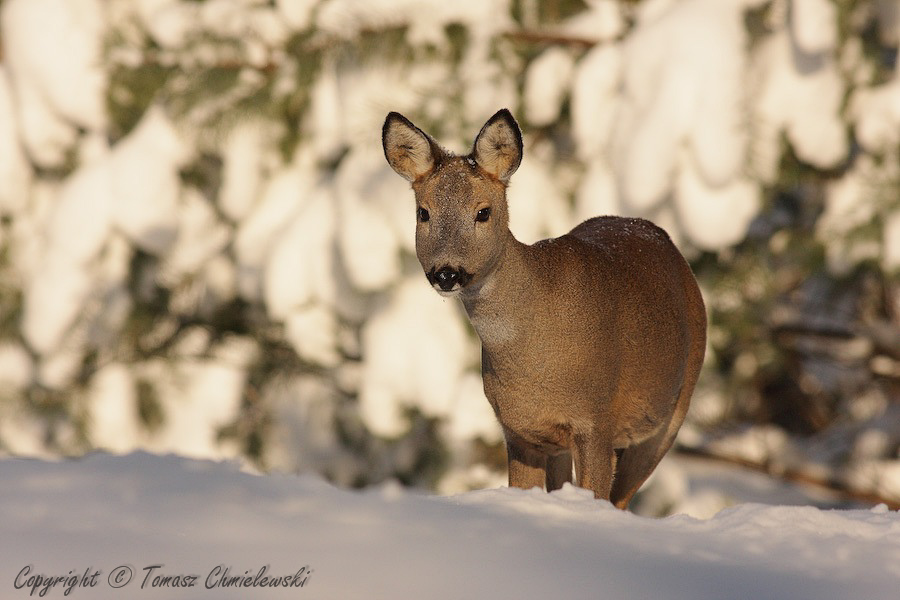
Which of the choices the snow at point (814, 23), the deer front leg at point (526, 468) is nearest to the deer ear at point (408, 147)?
the deer front leg at point (526, 468)

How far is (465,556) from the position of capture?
2.51 meters

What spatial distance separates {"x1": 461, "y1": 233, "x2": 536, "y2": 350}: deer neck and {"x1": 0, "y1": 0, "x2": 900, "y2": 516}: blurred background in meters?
2.45

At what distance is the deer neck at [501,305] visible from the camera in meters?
3.52

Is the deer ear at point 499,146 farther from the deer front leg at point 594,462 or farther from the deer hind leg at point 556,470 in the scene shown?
the deer hind leg at point 556,470

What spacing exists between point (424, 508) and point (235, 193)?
16.0 ft

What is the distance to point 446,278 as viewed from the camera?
3.33 m

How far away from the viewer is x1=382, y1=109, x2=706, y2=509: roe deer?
3494mm

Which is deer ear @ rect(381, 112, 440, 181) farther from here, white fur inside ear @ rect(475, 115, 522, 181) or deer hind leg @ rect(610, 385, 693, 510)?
deer hind leg @ rect(610, 385, 693, 510)

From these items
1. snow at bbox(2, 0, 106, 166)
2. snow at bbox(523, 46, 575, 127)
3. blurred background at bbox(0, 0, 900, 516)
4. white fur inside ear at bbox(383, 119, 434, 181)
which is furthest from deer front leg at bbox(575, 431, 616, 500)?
snow at bbox(2, 0, 106, 166)

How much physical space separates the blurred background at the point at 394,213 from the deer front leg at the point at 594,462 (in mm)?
2562

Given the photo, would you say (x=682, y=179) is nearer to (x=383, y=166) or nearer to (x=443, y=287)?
(x=383, y=166)

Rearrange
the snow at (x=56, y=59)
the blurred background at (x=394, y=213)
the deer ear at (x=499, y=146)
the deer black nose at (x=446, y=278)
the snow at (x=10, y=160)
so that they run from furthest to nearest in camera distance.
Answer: the snow at (x=10, y=160)
the snow at (x=56, y=59)
the blurred background at (x=394, y=213)
the deer ear at (x=499, y=146)
the deer black nose at (x=446, y=278)

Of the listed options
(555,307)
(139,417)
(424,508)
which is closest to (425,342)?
(139,417)

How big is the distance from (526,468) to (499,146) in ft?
3.02
